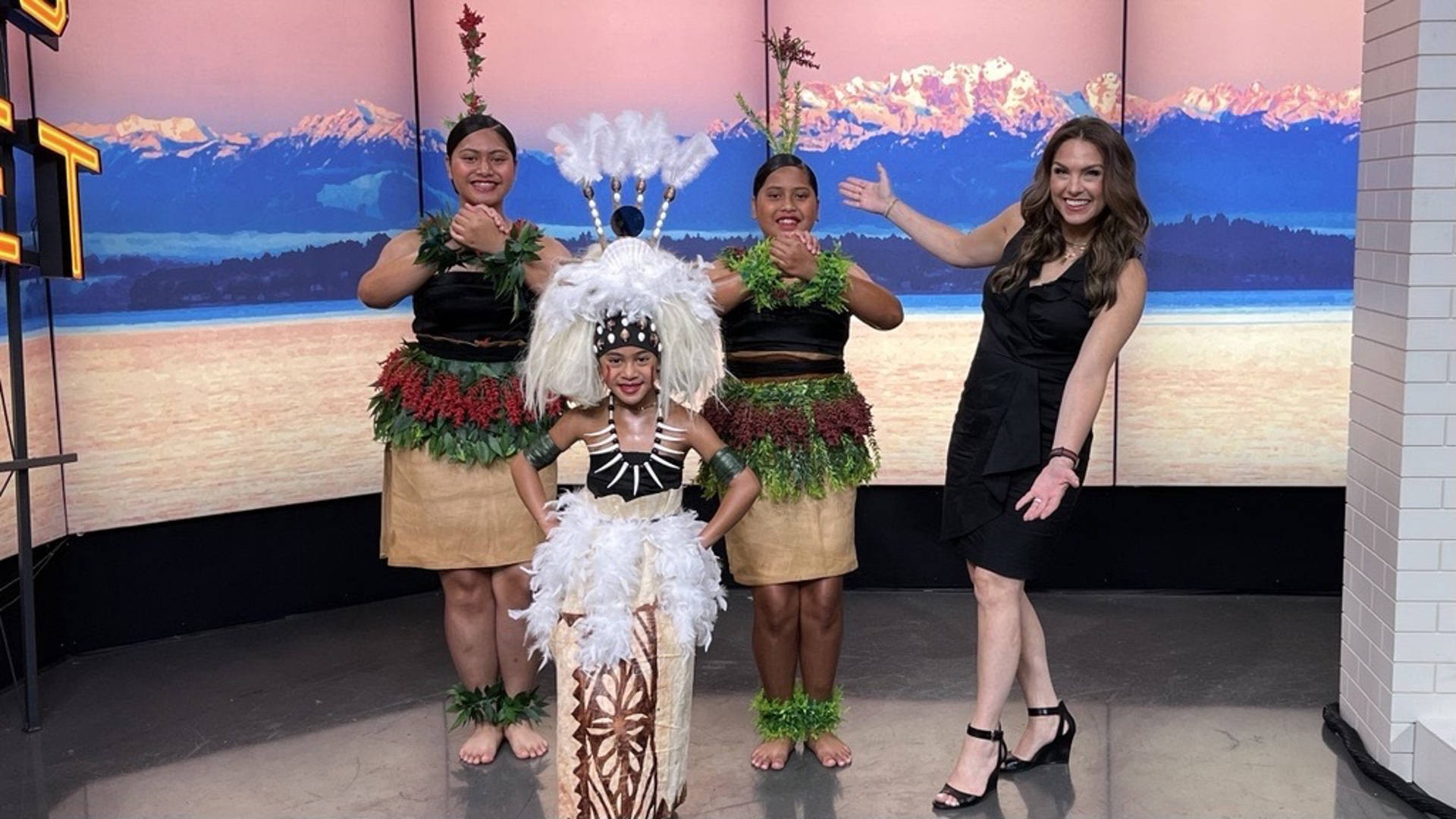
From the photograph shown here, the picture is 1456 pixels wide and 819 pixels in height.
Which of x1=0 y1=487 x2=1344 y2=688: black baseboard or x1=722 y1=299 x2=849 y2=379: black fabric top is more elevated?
x1=722 y1=299 x2=849 y2=379: black fabric top

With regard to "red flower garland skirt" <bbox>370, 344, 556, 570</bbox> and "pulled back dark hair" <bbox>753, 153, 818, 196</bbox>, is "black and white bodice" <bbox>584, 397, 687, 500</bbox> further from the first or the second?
"pulled back dark hair" <bbox>753, 153, 818, 196</bbox>

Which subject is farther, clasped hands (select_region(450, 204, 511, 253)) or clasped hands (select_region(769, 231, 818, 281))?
clasped hands (select_region(450, 204, 511, 253))

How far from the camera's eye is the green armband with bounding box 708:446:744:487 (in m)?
3.28

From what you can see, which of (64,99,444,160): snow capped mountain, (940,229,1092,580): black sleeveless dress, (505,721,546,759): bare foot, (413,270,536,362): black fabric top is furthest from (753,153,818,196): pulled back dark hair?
(64,99,444,160): snow capped mountain

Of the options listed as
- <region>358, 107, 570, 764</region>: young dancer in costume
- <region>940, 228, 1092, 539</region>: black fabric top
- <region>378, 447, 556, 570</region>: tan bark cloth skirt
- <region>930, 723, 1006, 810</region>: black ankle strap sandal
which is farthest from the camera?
<region>378, 447, 556, 570</region>: tan bark cloth skirt

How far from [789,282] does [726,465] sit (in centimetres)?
55

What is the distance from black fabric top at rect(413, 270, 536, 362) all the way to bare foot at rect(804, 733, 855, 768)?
1292mm

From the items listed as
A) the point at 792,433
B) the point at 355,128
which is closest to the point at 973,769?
the point at 792,433

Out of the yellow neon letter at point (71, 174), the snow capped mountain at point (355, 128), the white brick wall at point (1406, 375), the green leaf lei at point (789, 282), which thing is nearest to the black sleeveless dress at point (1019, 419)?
the green leaf lei at point (789, 282)

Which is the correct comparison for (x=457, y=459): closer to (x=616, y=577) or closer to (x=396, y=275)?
(x=396, y=275)

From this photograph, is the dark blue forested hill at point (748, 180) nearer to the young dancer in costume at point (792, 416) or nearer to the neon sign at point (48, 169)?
the neon sign at point (48, 169)

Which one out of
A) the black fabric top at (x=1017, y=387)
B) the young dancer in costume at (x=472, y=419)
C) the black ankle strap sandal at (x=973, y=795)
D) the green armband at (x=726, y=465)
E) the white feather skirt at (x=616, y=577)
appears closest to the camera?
the white feather skirt at (x=616, y=577)

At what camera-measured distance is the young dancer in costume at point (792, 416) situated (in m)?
3.58

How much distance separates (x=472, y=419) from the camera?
12.4 feet
